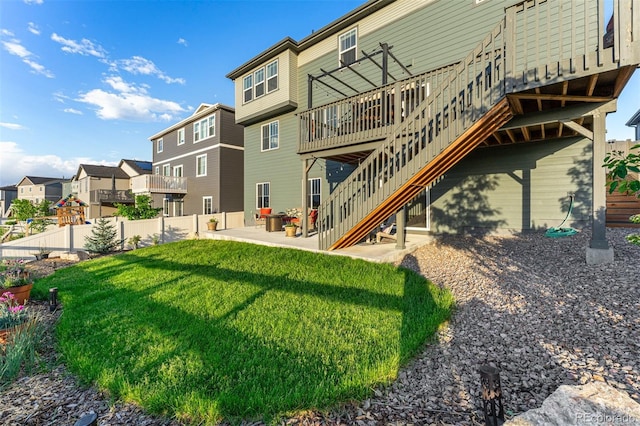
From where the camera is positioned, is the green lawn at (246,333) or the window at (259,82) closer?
the green lawn at (246,333)

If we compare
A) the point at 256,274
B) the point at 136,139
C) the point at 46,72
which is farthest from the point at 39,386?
the point at 136,139

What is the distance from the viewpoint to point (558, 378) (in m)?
2.27

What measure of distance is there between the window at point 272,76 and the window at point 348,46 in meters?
3.55

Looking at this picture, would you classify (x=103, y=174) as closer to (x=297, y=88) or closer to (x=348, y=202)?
(x=297, y=88)

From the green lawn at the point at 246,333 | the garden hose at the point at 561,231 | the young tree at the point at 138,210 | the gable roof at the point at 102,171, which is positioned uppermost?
the gable roof at the point at 102,171

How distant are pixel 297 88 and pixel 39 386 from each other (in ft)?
43.3

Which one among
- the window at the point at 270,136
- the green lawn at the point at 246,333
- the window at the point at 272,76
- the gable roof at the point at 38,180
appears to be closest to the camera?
the green lawn at the point at 246,333

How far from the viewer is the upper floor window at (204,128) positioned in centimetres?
1908

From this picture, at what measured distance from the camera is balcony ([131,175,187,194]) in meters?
19.1

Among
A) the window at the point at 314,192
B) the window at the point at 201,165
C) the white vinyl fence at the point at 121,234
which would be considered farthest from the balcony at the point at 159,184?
the window at the point at 314,192

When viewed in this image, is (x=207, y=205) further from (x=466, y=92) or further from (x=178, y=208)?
(x=466, y=92)

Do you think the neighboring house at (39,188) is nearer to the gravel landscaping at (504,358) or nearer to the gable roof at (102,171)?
the gable roof at (102,171)

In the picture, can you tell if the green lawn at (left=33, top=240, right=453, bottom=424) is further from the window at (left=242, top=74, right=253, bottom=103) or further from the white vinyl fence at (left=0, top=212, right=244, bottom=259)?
the window at (left=242, top=74, right=253, bottom=103)

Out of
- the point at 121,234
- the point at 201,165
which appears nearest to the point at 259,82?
the point at 201,165
